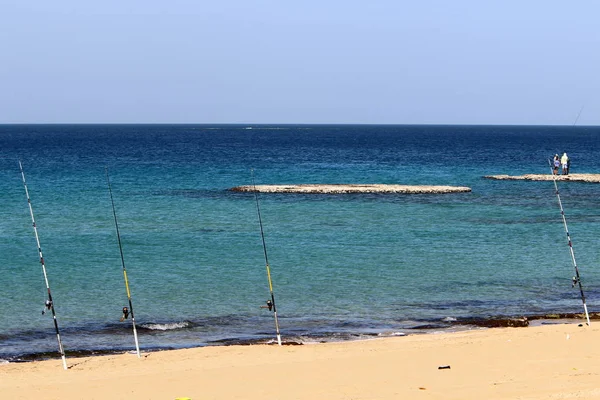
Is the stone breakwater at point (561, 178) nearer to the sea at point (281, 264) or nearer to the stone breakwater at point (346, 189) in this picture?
the sea at point (281, 264)

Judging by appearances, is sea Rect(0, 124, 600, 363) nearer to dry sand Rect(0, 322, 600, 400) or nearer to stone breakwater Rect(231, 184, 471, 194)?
stone breakwater Rect(231, 184, 471, 194)

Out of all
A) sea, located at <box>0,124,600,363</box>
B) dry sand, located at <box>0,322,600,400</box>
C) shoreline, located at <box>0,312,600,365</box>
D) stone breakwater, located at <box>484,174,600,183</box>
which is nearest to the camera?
dry sand, located at <box>0,322,600,400</box>

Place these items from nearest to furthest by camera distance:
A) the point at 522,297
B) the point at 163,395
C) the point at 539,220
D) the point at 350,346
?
the point at 163,395 < the point at 350,346 < the point at 522,297 < the point at 539,220

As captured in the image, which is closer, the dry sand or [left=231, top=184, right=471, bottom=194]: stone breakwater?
the dry sand

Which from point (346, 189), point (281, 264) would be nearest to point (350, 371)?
point (281, 264)

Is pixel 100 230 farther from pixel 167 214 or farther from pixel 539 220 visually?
pixel 539 220

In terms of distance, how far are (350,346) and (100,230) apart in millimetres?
19398

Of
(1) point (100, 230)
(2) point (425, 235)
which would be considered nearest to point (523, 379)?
(2) point (425, 235)

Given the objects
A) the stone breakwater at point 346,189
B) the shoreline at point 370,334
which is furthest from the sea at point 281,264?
Answer: the stone breakwater at point 346,189

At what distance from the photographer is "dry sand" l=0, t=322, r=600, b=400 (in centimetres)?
1328

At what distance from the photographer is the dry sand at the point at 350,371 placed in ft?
43.6

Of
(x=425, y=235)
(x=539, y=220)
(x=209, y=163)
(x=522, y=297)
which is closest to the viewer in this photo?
(x=522, y=297)

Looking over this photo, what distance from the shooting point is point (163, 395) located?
13555mm

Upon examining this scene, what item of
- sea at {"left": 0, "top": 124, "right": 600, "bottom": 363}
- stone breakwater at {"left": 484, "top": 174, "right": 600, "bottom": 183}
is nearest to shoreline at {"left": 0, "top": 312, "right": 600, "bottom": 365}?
sea at {"left": 0, "top": 124, "right": 600, "bottom": 363}
